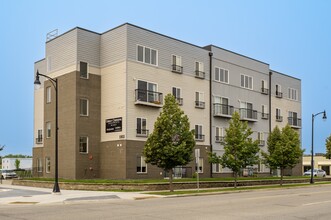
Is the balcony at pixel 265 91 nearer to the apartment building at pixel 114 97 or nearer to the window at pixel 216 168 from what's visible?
the apartment building at pixel 114 97

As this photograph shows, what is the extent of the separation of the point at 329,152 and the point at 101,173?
110 ft

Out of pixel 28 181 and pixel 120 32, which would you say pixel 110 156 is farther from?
pixel 120 32

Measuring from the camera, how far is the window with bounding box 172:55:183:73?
144 feet

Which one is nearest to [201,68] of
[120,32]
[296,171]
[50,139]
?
[120,32]

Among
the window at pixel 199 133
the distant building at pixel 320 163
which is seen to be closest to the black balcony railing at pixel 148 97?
the window at pixel 199 133

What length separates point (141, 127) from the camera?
40188 millimetres

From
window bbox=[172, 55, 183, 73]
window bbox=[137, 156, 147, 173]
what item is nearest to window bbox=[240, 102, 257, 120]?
window bbox=[172, 55, 183, 73]

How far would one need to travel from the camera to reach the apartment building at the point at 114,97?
39312mm

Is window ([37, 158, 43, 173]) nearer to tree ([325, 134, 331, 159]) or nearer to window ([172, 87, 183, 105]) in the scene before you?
window ([172, 87, 183, 105])

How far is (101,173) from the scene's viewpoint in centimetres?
4069

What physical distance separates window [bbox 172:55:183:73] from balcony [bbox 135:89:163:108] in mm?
3561

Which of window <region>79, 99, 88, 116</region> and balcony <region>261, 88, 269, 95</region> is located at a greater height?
balcony <region>261, 88, 269, 95</region>

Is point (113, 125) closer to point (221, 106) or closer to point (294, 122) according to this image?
point (221, 106)

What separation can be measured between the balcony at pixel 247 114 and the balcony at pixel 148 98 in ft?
45.7
